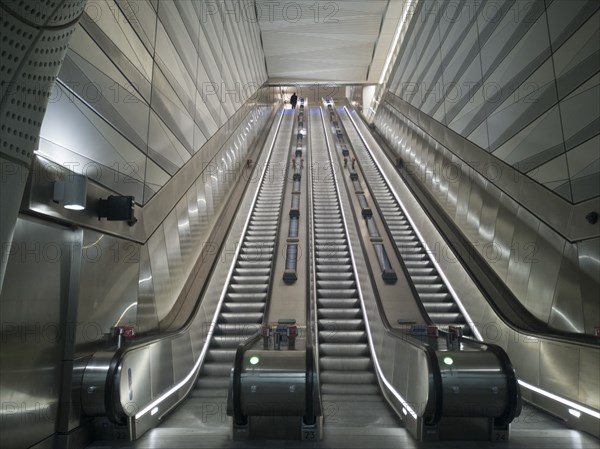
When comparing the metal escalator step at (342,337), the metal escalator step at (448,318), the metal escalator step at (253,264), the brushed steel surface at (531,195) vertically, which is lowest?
the metal escalator step at (342,337)

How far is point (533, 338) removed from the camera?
515cm

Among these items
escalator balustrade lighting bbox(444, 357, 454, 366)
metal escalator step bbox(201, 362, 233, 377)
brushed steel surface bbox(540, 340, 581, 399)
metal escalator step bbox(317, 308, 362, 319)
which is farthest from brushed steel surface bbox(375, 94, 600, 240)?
metal escalator step bbox(201, 362, 233, 377)

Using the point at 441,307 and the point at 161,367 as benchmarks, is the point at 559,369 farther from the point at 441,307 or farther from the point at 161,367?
the point at 161,367

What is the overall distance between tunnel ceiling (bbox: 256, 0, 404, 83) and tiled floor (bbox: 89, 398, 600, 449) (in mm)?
17051

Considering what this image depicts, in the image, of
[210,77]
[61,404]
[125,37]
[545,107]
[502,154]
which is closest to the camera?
[61,404]

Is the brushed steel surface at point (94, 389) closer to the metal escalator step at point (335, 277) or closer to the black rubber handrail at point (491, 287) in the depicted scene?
the black rubber handrail at point (491, 287)

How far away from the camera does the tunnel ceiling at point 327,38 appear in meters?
18.3

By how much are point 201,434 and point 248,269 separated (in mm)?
5290

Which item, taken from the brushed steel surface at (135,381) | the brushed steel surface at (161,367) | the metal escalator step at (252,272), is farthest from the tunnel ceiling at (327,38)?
the brushed steel surface at (135,381)

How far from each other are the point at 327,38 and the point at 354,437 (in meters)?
20.4

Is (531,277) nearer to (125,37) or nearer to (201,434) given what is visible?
(201,434)

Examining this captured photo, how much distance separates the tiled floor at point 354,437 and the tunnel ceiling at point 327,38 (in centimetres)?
1705

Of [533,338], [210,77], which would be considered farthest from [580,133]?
[210,77]

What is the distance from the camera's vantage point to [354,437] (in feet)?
13.2
